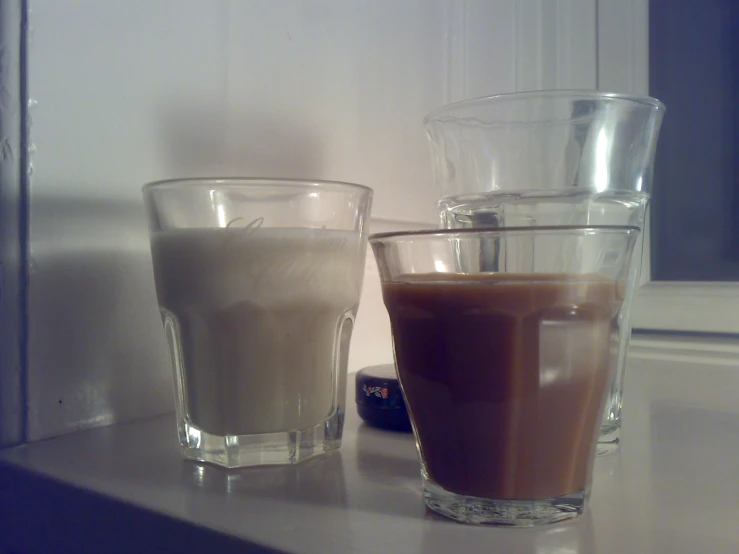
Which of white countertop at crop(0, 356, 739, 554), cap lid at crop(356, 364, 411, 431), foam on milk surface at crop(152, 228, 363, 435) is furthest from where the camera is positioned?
cap lid at crop(356, 364, 411, 431)

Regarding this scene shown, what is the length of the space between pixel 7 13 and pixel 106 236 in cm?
19

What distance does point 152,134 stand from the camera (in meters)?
0.59

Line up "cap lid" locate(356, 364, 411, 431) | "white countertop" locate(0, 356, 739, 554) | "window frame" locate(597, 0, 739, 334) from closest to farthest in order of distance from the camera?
1. "white countertop" locate(0, 356, 739, 554)
2. "cap lid" locate(356, 364, 411, 431)
3. "window frame" locate(597, 0, 739, 334)

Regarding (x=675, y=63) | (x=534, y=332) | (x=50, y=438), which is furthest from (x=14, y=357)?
(x=675, y=63)

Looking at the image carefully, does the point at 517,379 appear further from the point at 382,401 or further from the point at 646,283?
the point at 646,283

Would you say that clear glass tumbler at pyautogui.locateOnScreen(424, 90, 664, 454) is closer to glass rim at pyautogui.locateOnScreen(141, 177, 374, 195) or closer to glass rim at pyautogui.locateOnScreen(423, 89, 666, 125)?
glass rim at pyautogui.locateOnScreen(423, 89, 666, 125)

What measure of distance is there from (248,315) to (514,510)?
0.72 feet

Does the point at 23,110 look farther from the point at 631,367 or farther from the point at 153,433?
the point at 631,367

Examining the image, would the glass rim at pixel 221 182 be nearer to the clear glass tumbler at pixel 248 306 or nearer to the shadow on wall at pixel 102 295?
the clear glass tumbler at pixel 248 306

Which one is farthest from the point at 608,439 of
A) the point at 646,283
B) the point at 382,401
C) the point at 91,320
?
the point at 646,283

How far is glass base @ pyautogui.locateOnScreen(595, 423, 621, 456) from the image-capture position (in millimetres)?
495

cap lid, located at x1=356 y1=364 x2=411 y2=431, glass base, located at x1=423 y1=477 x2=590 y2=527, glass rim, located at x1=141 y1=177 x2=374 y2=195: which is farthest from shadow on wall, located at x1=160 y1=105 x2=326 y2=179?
glass base, located at x1=423 y1=477 x2=590 y2=527

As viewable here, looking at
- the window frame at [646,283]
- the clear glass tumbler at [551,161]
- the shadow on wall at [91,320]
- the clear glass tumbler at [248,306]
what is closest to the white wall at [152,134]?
the shadow on wall at [91,320]

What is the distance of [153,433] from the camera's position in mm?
540
